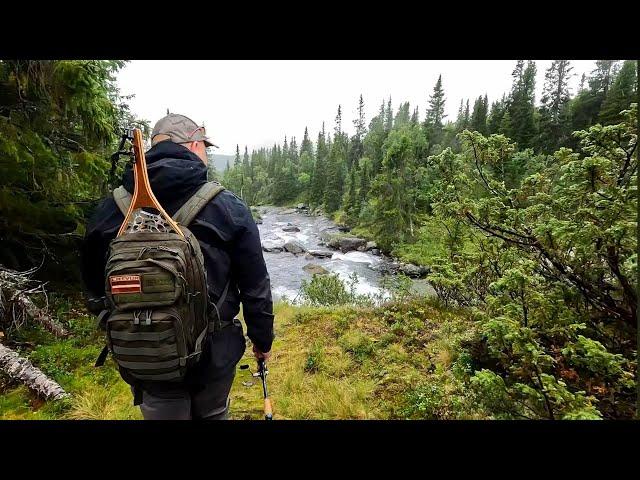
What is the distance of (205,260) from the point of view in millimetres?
1800

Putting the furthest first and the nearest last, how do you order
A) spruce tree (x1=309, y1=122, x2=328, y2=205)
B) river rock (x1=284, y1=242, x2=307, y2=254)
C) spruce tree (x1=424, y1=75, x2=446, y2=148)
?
spruce tree (x1=309, y1=122, x2=328, y2=205) → spruce tree (x1=424, y1=75, x2=446, y2=148) → river rock (x1=284, y1=242, x2=307, y2=254)

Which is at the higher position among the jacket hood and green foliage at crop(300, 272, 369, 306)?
the jacket hood

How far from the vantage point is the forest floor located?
Result: 3.57m

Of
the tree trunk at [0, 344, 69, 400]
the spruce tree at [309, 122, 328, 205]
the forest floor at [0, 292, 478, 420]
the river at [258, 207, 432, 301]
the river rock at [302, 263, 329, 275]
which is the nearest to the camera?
the forest floor at [0, 292, 478, 420]

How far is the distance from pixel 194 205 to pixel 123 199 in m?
0.40

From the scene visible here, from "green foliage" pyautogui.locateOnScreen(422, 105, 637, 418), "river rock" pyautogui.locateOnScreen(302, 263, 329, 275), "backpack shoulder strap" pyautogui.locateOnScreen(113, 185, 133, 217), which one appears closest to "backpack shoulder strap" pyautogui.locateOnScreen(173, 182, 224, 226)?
"backpack shoulder strap" pyautogui.locateOnScreen(113, 185, 133, 217)

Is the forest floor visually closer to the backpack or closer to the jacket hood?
the backpack

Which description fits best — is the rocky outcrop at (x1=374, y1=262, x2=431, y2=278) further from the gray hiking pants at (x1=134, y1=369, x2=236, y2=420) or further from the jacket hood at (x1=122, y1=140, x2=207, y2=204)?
the jacket hood at (x1=122, y1=140, x2=207, y2=204)

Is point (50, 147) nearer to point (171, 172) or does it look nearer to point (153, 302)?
point (171, 172)

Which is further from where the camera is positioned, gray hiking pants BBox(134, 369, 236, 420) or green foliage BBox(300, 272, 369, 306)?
green foliage BBox(300, 272, 369, 306)

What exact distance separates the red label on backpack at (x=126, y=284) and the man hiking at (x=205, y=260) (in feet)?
1.08

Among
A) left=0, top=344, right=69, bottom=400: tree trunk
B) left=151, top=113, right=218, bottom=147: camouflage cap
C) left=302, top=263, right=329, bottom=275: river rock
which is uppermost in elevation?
left=151, top=113, right=218, bottom=147: camouflage cap
